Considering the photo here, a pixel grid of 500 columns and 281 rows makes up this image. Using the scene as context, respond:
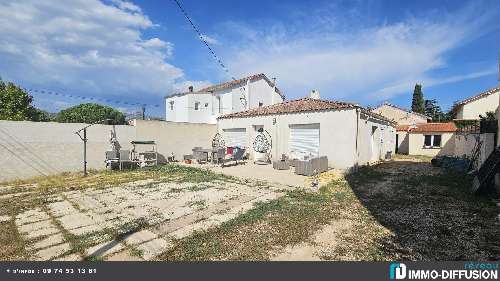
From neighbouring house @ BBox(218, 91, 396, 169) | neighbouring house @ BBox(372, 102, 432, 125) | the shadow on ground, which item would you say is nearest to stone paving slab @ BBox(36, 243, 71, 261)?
the shadow on ground

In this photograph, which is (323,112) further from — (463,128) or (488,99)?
(488,99)

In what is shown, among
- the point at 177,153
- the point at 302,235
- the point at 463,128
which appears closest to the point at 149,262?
the point at 302,235

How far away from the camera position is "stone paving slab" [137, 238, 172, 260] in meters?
4.40

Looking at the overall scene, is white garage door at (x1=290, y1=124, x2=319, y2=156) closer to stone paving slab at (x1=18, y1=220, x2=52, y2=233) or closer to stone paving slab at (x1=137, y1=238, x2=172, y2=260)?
stone paving slab at (x1=137, y1=238, x2=172, y2=260)

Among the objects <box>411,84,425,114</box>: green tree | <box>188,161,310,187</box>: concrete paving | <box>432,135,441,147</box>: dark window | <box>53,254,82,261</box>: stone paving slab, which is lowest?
<box>53,254,82,261</box>: stone paving slab

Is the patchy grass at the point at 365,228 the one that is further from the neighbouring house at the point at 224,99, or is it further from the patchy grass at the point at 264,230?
the neighbouring house at the point at 224,99

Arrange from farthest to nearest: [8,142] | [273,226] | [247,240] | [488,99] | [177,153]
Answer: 1. [488,99]
2. [177,153]
3. [8,142]
4. [273,226]
5. [247,240]

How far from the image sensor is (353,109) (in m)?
13.3

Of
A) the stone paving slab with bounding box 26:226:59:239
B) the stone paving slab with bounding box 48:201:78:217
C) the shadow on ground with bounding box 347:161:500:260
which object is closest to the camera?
the shadow on ground with bounding box 347:161:500:260

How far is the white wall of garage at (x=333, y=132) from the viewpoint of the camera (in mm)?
13430

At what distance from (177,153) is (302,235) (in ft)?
47.0

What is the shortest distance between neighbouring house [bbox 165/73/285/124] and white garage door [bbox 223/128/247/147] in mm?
9869

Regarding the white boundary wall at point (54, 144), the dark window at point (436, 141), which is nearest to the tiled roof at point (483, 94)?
the dark window at point (436, 141)

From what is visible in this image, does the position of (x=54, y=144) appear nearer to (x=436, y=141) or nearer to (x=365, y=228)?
(x=365, y=228)
